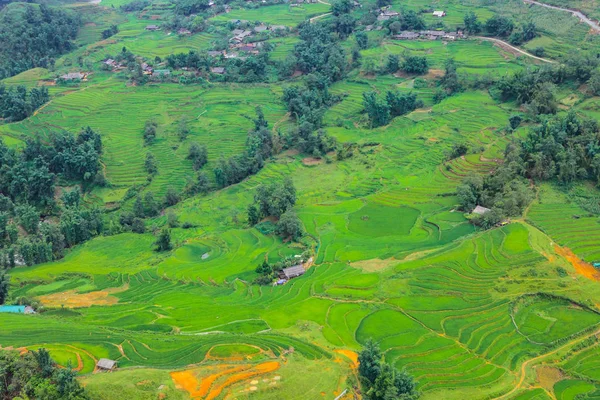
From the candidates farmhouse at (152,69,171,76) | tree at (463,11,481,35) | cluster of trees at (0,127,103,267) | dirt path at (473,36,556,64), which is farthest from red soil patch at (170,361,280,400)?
tree at (463,11,481,35)

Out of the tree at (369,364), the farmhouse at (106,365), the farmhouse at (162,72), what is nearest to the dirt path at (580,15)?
the farmhouse at (162,72)

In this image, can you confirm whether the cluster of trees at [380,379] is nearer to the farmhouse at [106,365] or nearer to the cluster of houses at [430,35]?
the farmhouse at [106,365]

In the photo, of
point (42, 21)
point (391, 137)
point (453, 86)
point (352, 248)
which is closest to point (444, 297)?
point (352, 248)

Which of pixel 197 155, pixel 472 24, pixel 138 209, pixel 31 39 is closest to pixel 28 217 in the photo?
pixel 138 209

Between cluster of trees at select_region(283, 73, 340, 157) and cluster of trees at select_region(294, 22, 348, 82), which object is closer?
cluster of trees at select_region(283, 73, 340, 157)

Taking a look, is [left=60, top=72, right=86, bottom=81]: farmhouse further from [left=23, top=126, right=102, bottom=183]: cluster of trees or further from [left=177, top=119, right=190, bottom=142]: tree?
[left=177, top=119, right=190, bottom=142]: tree

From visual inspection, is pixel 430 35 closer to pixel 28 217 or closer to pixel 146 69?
pixel 146 69

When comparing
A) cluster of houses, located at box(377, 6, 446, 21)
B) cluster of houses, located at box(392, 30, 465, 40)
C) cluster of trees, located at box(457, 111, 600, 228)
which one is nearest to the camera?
cluster of trees, located at box(457, 111, 600, 228)
